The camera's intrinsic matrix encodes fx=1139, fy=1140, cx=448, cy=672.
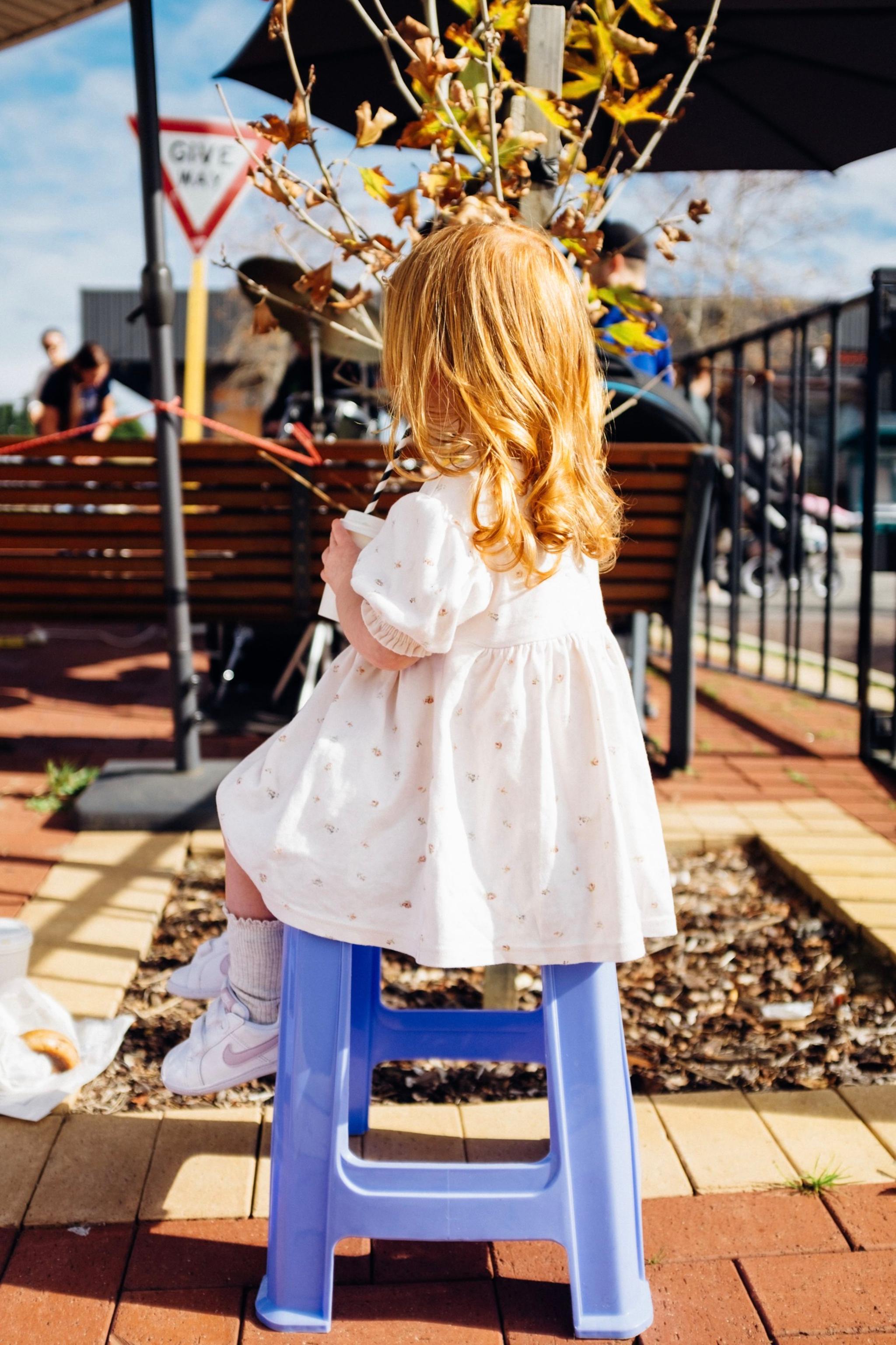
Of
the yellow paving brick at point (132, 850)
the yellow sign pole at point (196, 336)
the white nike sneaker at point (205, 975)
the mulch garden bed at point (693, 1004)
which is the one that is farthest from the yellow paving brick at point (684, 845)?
the yellow sign pole at point (196, 336)

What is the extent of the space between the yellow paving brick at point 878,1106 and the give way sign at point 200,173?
5216mm

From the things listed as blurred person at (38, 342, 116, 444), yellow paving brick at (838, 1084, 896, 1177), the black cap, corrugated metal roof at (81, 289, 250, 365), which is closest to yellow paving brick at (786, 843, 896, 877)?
yellow paving brick at (838, 1084, 896, 1177)

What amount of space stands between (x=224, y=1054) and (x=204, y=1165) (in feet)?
0.89

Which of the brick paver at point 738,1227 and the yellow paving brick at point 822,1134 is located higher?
the yellow paving brick at point 822,1134

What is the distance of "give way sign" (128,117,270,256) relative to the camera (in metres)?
5.79

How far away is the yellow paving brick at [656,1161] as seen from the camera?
1679 mm

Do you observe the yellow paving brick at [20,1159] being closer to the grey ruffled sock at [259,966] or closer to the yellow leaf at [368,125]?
the grey ruffled sock at [259,966]

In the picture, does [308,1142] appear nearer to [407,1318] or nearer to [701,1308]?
[407,1318]

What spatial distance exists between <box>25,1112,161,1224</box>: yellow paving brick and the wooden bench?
2021 mm

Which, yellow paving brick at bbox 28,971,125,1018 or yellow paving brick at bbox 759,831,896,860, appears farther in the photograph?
yellow paving brick at bbox 759,831,896,860

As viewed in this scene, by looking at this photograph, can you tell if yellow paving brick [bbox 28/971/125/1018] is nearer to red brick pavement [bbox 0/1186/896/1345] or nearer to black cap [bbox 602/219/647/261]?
red brick pavement [bbox 0/1186/896/1345]

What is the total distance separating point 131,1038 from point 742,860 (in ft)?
5.46

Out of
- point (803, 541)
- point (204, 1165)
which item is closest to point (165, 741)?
point (204, 1165)

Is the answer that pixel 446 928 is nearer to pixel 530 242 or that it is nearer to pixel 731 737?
pixel 530 242
